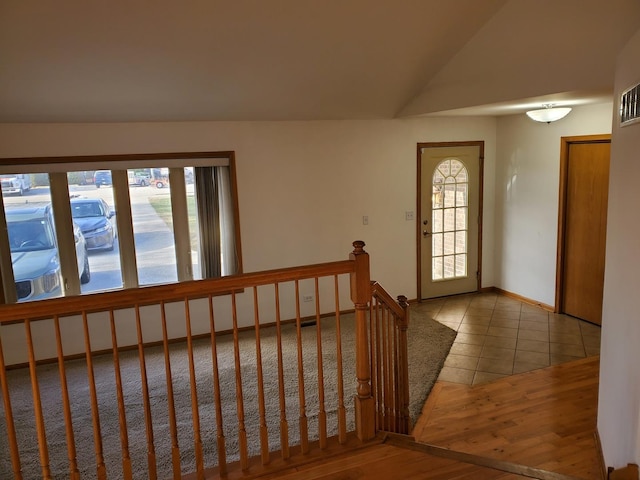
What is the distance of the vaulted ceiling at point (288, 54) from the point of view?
3199 mm

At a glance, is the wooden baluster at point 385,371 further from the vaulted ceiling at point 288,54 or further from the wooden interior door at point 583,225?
the wooden interior door at point 583,225

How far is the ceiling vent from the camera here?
2293 millimetres

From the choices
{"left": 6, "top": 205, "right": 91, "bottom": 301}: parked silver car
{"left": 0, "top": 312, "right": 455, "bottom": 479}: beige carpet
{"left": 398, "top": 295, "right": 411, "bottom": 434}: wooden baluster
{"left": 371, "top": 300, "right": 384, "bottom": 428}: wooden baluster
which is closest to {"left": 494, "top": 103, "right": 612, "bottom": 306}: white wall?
{"left": 0, "top": 312, "right": 455, "bottom": 479}: beige carpet

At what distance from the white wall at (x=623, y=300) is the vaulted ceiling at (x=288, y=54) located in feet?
2.25

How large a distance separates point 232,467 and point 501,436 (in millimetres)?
1913

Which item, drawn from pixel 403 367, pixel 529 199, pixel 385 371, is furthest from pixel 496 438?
pixel 529 199

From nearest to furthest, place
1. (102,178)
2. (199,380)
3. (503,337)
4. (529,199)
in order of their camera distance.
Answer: (199,380) → (102,178) → (503,337) → (529,199)

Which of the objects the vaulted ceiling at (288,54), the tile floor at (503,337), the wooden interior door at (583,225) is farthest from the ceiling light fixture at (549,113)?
the tile floor at (503,337)

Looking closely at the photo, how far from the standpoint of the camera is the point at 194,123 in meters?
4.97

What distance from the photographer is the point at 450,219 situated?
6340 mm

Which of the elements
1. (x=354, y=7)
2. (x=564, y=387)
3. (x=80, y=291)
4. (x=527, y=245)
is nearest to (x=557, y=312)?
(x=527, y=245)

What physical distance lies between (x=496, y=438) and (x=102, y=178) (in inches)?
161

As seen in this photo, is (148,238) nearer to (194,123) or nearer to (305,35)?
Result: (194,123)

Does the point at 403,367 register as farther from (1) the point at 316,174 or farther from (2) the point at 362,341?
(1) the point at 316,174
